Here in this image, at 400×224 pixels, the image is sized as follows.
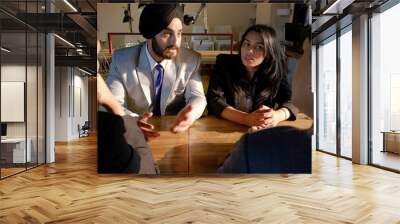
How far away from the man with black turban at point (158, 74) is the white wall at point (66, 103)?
10.4 meters

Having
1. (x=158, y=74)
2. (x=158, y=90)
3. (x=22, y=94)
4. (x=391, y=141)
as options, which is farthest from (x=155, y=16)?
(x=391, y=141)

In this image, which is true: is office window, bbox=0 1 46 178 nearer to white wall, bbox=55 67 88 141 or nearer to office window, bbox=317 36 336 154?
office window, bbox=317 36 336 154

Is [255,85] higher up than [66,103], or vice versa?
[255,85]

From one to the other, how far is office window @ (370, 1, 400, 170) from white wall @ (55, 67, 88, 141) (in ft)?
38.2

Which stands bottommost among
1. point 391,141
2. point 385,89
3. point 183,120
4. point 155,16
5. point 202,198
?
point 202,198

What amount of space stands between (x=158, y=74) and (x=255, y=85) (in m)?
1.52

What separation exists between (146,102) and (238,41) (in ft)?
5.60

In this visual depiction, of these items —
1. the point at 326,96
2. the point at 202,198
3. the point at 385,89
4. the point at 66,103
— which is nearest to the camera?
the point at 202,198

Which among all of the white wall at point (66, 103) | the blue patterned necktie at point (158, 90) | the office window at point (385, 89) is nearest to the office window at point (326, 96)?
the office window at point (385, 89)

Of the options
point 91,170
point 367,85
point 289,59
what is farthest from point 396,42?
point 91,170

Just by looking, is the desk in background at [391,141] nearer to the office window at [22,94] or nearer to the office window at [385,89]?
the office window at [385,89]

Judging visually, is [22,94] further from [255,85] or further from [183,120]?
[255,85]

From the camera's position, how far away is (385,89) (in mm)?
7781

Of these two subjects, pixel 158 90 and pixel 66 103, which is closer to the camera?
pixel 158 90
